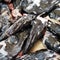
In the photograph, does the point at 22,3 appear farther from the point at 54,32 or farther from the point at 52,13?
the point at 54,32

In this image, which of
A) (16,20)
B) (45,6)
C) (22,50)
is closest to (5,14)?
(16,20)

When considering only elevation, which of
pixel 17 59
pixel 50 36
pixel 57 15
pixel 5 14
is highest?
pixel 5 14

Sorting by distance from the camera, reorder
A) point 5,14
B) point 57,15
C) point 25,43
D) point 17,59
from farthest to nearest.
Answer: point 5,14, point 57,15, point 25,43, point 17,59

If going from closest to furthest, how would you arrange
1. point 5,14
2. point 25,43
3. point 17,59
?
1. point 17,59
2. point 25,43
3. point 5,14

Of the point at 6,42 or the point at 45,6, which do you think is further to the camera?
the point at 45,6

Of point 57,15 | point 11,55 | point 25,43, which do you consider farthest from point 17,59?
point 57,15

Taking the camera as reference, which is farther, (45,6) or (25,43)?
(45,6)

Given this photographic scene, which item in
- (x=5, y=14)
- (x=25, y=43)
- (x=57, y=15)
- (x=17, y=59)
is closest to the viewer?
(x=17, y=59)

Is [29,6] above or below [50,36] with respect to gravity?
above

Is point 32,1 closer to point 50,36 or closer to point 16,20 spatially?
point 16,20
